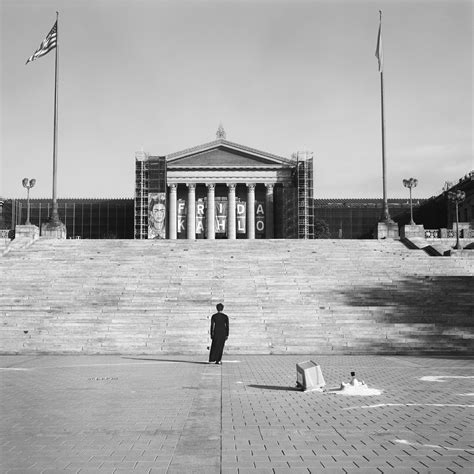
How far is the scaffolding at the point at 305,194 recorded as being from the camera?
70188 millimetres

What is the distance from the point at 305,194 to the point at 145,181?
1810 cm

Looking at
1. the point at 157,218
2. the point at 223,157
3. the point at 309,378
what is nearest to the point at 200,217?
the point at 223,157

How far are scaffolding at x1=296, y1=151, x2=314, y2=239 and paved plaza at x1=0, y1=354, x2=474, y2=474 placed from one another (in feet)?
181

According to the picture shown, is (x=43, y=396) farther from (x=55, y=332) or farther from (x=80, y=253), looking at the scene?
(x=80, y=253)

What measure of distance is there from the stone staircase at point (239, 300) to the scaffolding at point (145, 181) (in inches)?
1486

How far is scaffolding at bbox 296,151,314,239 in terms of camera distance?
70.2m

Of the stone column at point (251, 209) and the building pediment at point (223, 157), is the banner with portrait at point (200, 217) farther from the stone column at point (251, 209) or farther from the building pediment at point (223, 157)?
the stone column at point (251, 209)

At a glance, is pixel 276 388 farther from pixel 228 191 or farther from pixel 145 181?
pixel 228 191

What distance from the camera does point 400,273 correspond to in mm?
27641

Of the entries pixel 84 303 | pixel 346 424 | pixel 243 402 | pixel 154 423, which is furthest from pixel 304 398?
pixel 84 303

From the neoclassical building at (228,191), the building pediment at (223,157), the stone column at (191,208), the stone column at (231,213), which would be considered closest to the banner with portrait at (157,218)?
the neoclassical building at (228,191)

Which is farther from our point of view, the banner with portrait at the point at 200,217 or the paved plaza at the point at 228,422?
the banner with portrait at the point at 200,217

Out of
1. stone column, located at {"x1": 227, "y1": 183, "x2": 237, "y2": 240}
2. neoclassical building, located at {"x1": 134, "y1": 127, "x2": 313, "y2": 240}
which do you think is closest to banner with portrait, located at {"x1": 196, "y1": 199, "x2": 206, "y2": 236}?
neoclassical building, located at {"x1": 134, "y1": 127, "x2": 313, "y2": 240}

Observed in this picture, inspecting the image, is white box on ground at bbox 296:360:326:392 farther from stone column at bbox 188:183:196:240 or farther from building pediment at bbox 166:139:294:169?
building pediment at bbox 166:139:294:169
